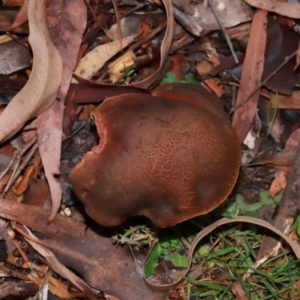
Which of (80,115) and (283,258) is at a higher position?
(80,115)

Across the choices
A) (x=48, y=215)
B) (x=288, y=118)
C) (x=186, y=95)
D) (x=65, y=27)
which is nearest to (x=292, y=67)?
(x=288, y=118)

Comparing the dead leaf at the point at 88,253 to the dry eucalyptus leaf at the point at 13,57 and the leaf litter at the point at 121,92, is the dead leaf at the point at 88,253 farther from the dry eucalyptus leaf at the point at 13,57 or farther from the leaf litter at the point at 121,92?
the dry eucalyptus leaf at the point at 13,57

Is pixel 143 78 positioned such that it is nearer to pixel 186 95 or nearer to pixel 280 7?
pixel 186 95

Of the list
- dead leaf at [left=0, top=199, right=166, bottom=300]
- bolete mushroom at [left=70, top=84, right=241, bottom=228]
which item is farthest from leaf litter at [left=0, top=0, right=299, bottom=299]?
bolete mushroom at [left=70, top=84, right=241, bottom=228]

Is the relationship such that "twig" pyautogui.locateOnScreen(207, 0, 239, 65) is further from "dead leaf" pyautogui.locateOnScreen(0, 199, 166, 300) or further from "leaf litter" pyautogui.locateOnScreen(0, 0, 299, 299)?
"dead leaf" pyautogui.locateOnScreen(0, 199, 166, 300)

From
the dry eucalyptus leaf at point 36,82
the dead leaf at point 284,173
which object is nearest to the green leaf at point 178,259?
the dead leaf at point 284,173

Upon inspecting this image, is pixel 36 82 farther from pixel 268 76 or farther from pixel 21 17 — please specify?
pixel 268 76

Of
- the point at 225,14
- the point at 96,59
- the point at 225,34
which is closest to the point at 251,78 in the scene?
the point at 225,34
